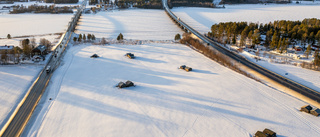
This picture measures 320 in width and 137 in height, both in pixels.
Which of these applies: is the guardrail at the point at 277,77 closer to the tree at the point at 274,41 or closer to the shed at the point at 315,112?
the shed at the point at 315,112

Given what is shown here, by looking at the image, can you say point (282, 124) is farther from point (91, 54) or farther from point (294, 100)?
point (91, 54)

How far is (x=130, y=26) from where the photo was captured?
87625 millimetres

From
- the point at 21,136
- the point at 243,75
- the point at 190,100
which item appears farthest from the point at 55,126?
the point at 243,75

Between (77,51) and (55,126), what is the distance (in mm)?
32553

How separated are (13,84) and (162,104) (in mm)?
25899

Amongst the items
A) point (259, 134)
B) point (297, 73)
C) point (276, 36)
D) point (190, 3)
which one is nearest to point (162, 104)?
point (259, 134)

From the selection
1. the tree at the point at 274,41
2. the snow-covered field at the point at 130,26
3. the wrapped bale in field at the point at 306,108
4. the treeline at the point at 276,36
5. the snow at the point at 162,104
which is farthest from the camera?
the snow-covered field at the point at 130,26

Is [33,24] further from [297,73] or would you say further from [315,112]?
[315,112]

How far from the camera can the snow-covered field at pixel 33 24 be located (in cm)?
7681

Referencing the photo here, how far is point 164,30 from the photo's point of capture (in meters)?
82.9

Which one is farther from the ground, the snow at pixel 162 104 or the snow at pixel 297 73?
the snow at pixel 297 73

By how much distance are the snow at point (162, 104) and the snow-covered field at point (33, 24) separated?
38592mm

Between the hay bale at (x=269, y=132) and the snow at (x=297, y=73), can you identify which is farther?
the snow at (x=297, y=73)

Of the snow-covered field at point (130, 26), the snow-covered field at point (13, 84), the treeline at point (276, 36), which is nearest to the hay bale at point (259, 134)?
the snow-covered field at point (13, 84)
